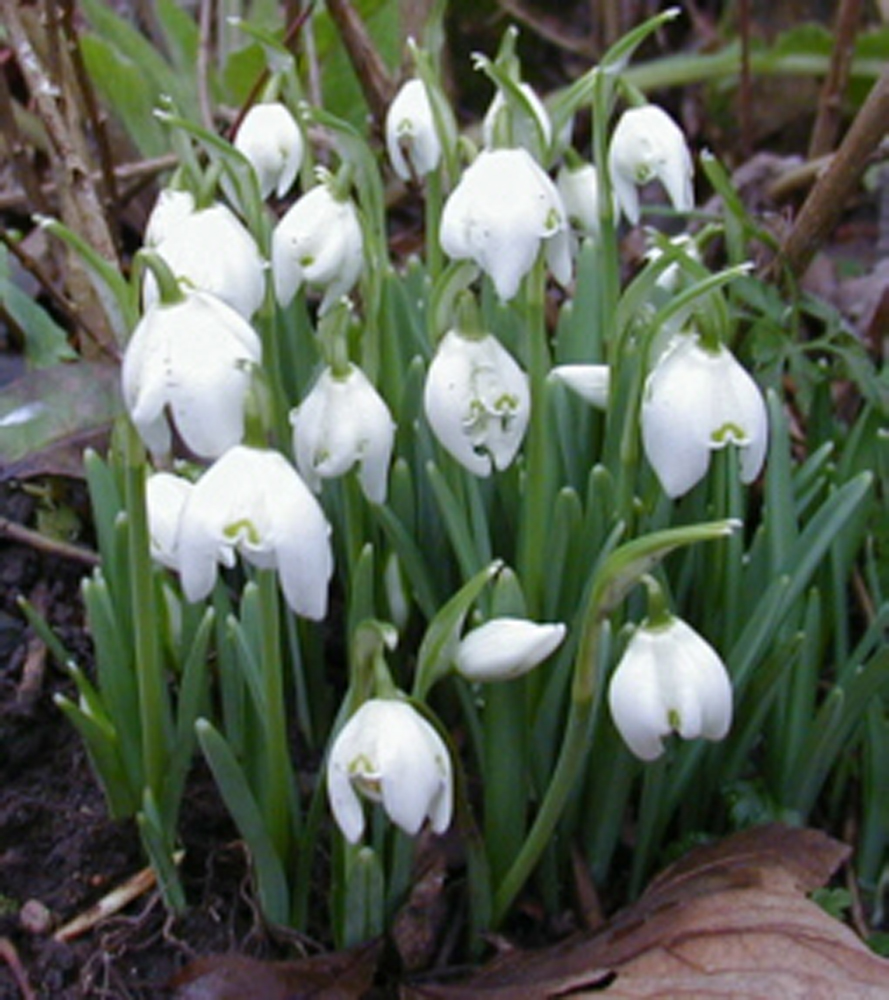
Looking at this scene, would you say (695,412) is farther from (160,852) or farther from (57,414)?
(57,414)

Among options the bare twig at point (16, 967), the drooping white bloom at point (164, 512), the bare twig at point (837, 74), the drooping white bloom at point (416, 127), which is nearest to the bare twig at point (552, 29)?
the bare twig at point (837, 74)

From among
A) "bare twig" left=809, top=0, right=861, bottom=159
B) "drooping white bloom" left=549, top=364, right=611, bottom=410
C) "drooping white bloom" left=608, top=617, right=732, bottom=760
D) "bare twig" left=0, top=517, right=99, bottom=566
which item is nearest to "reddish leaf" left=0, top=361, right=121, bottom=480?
"bare twig" left=0, top=517, right=99, bottom=566

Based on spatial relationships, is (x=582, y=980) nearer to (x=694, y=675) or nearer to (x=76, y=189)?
(x=694, y=675)

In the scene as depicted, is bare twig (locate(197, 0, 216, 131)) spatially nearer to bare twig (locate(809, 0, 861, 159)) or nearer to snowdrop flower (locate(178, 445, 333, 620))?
bare twig (locate(809, 0, 861, 159))

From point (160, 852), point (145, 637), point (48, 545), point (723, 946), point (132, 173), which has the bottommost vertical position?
point (723, 946)

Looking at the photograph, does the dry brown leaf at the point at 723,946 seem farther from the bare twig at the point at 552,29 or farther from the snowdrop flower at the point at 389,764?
the bare twig at the point at 552,29

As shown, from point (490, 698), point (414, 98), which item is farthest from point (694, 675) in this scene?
point (414, 98)

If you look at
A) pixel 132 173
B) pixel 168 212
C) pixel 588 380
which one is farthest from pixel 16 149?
pixel 588 380
